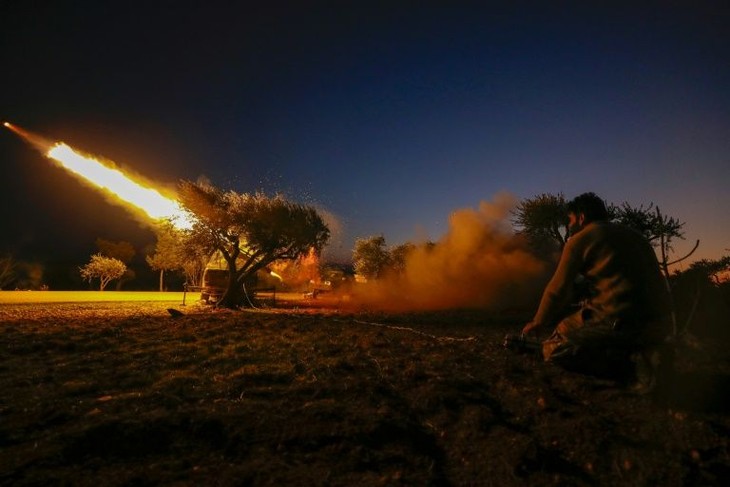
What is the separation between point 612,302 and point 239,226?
23570mm

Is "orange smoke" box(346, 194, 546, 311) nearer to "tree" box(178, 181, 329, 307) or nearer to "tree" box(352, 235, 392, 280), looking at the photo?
"tree" box(178, 181, 329, 307)

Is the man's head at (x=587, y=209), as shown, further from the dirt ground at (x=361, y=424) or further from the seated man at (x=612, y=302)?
the dirt ground at (x=361, y=424)

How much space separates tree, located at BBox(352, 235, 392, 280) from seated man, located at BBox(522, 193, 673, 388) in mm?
49955

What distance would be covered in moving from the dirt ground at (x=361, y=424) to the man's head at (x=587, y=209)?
2.16 meters

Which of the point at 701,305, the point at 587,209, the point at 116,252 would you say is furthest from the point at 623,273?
the point at 116,252

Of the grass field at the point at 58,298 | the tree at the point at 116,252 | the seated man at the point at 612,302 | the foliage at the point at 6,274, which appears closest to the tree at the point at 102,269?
the foliage at the point at 6,274

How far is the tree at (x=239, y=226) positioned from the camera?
81.0 ft

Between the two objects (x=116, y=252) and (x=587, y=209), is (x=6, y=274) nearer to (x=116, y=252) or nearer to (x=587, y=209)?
(x=116, y=252)

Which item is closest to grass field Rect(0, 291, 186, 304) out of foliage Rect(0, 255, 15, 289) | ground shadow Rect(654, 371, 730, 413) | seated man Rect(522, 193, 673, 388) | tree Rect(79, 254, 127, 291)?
tree Rect(79, 254, 127, 291)

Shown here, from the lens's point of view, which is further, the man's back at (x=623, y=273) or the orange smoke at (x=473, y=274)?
the orange smoke at (x=473, y=274)

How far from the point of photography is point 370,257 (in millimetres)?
58500

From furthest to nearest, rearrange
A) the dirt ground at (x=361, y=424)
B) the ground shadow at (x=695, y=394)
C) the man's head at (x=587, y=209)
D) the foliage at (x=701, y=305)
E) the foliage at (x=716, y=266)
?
the foliage at (x=716, y=266)
the foliage at (x=701, y=305)
the man's head at (x=587, y=209)
the ground shadow at (x=695, y=394)
the dirt ground at (x=361, y=424)

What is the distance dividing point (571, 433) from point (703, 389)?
205cm

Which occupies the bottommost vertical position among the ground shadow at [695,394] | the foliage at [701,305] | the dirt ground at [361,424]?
the dirt ground at [361,424]
